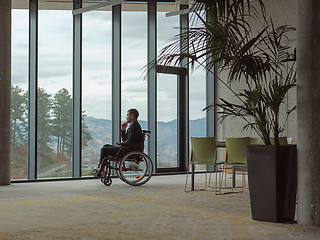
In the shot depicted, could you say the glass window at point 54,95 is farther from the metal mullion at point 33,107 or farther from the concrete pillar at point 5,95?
the concrete pillar at point 5,95

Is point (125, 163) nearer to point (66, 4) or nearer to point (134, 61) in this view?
point (134, 61)

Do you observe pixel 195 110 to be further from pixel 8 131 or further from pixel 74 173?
pixel 8 131

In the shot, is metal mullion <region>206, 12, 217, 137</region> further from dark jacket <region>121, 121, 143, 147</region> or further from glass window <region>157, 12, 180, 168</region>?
dark jacket <region>121, 121, 143, 147</region>

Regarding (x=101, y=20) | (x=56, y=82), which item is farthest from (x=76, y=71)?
(x=101, y=20)

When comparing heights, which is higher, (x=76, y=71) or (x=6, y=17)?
(x=6, y=17)

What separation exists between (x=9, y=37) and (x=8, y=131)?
155 centimetres

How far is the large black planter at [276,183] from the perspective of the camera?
4.50m

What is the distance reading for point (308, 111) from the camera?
166 inches

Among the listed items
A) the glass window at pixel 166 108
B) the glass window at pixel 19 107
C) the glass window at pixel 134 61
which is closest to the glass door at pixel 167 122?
the glass window at pixel 166 108

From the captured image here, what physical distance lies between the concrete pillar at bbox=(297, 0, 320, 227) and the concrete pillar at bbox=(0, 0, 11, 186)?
517cm

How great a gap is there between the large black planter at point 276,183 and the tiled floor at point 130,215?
0.49 ft

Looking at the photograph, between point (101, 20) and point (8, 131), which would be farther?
point (101, 20)

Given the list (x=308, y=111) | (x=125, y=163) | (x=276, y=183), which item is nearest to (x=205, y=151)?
(x=125, y=163)

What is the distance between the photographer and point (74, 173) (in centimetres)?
908
